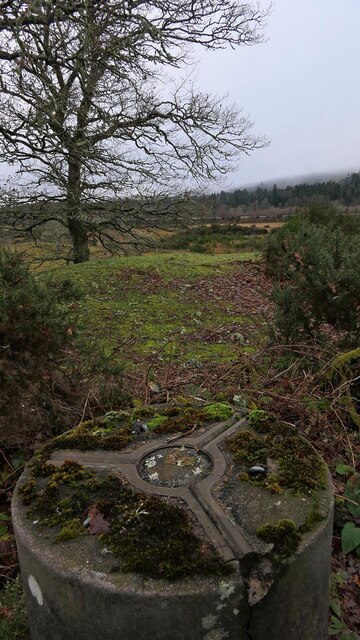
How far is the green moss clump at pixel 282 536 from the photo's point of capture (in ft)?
4.98

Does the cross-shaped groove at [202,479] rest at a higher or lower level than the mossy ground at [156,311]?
higher

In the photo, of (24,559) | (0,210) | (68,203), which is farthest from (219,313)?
(24,559)

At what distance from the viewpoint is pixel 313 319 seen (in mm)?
4531

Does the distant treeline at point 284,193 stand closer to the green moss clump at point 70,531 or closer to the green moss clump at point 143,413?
the green moss clump at point 143,413

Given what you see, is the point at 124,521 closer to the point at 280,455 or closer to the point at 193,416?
the point at 280,455

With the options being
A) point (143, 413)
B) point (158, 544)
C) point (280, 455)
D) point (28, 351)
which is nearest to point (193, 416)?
point (143, 413)

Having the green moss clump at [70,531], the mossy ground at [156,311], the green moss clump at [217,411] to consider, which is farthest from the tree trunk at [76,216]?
the green moss clump at [70,531]

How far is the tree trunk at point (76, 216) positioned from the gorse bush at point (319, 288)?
6.68m

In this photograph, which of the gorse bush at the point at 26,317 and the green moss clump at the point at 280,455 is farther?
the gorse bush at the point at 26,317

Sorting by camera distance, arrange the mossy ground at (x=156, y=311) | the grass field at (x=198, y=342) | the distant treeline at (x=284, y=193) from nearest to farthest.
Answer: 1. the grass field at (x=198, y=342)
2. the mossy ground at (x=156, y=311)
3. the distant treeline at (x=284, y=193)

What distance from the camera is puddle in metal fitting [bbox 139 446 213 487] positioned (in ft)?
6.28

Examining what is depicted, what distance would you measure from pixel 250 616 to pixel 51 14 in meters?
9.21

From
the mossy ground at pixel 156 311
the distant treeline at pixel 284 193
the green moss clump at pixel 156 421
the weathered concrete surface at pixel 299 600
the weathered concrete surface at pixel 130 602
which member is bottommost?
the mossy ground at pixel 156 311

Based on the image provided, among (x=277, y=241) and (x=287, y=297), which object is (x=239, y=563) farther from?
(x=277, y=241)
